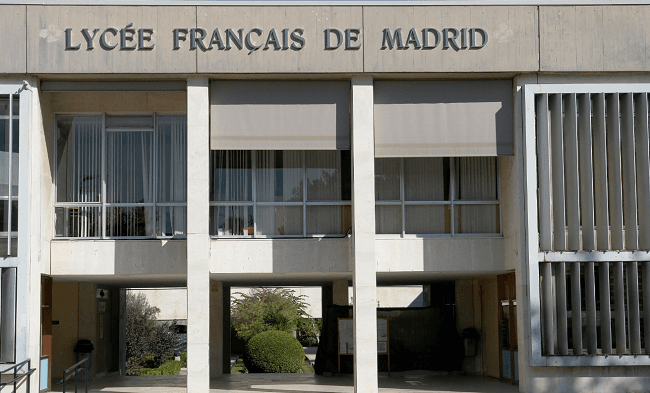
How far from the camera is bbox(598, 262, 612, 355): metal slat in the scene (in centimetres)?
1509

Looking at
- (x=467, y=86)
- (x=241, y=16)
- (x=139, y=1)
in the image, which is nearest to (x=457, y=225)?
(x=467, y=86)

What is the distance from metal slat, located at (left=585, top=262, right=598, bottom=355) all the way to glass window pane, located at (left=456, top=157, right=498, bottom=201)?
2.87 meters

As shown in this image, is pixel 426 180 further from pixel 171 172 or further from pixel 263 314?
pixel 263 314

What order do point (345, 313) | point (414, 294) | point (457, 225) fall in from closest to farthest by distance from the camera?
point (457, 225)
point (345, 313)
point (414, 294)

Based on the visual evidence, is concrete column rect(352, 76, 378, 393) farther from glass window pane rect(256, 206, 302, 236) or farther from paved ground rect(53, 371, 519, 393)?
glass window pane rect(256, 206, 302, 236)

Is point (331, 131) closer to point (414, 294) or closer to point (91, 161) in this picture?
point (91, 161)

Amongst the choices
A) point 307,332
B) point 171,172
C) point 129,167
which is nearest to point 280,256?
point 171,172

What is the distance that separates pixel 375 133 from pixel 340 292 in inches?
278

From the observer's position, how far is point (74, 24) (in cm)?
1525

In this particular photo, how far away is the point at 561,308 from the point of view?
49.8ft

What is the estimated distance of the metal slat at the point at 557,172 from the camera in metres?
15.3

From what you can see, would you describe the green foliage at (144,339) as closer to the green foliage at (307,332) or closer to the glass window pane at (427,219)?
the green foliage at (307,332)

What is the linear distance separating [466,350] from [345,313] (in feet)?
10.3

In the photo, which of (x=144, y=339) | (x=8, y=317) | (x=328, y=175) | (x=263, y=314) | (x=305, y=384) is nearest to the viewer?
(x=8, y=317)
